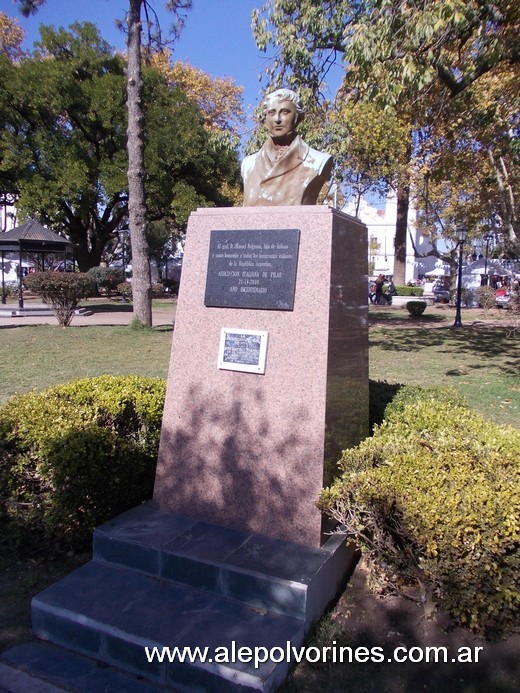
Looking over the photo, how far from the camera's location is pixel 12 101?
2323cm

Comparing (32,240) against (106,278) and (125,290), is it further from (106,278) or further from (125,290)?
(106,278)

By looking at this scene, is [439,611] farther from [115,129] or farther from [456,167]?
[115,129]

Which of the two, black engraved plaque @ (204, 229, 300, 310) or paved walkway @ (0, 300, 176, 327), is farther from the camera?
paved walkway @ (0, 300, 176, 327)

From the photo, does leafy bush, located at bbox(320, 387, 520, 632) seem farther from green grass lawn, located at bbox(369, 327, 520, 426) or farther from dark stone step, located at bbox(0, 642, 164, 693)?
green grass lawn, located at bbox(369, 327, 520, 426)

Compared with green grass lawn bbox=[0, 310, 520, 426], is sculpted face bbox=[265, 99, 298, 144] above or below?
above

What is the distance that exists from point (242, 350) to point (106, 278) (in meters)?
29.8

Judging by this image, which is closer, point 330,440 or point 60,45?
point 330,440

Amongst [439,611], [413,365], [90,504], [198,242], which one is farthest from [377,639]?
[413,365]

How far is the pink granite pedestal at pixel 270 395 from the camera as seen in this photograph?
136 inches

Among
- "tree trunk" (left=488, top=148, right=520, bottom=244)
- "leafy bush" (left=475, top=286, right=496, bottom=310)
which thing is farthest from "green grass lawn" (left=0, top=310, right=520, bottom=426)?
"leafy bush" (left=475, top=286, right=496, bottom=310)

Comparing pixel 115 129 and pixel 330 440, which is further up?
pixel 115 129

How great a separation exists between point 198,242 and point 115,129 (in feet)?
75.9

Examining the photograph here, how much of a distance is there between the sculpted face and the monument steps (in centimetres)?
267

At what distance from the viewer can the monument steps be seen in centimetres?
269
